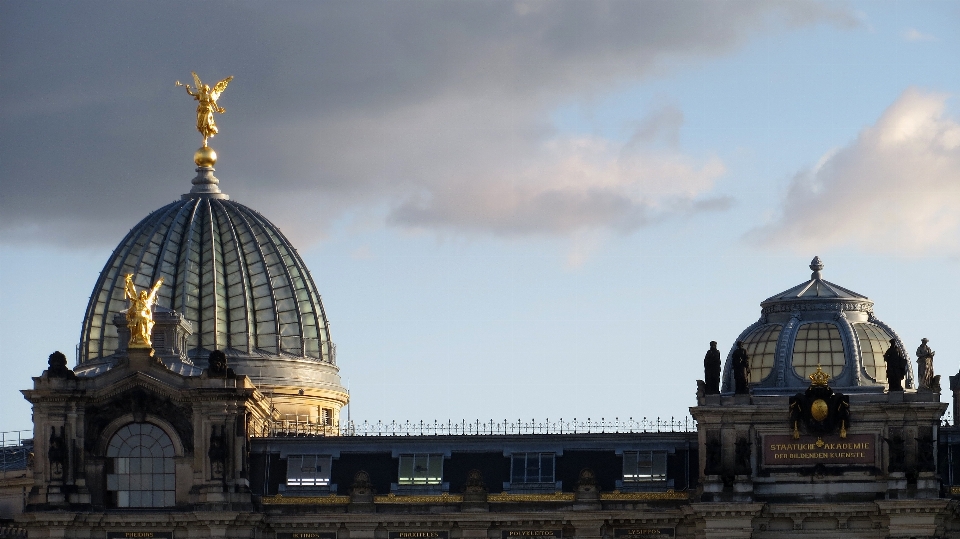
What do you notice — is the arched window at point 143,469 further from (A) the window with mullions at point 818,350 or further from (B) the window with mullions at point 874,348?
(B) the window with mullions at point 874,348

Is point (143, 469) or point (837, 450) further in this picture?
point (143, 469)

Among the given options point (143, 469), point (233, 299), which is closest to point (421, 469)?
point (143, 469)

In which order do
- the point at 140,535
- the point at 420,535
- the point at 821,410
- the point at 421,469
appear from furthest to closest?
the point at 421,469
the point at 140,535
the point at 420,535
the point at 821,410

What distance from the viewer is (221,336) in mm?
156250

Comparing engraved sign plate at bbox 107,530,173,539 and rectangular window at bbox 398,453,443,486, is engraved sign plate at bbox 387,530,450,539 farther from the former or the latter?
engraved sign plate at bbox 107,530,173,539

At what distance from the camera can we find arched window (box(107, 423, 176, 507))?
13675 centimetres

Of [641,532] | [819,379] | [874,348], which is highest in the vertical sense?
[874,348]

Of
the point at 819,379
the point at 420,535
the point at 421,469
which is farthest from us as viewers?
the point at 421,469

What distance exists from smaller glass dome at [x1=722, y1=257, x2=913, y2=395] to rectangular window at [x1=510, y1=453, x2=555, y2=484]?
10.5 m

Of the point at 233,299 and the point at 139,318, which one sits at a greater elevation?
the point at 233,299

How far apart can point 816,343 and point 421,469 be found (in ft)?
72.7

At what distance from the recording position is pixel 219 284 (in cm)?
15825

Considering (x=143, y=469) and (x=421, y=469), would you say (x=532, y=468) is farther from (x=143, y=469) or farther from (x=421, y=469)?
(x=143, y=469)

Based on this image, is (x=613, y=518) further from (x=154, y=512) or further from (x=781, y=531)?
(x=154, y=512)
